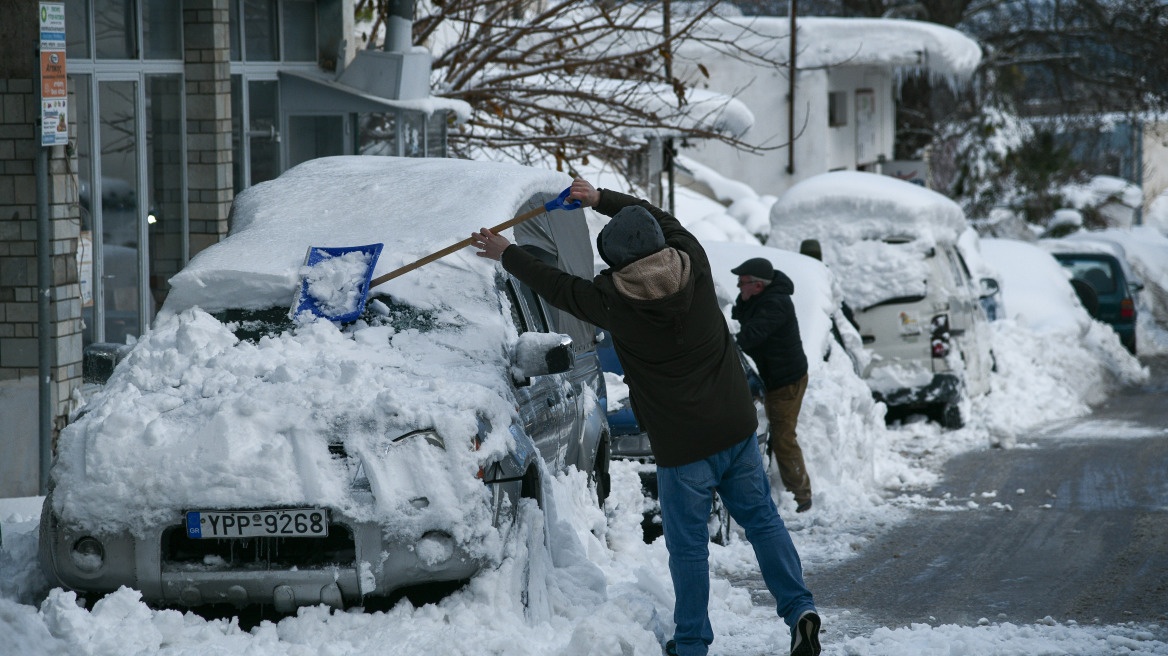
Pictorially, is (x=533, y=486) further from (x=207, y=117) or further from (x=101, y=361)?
(x=207, y=117)

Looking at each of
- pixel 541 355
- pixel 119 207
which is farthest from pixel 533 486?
pixel 119 207

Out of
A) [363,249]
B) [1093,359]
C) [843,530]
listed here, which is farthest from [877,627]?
[1093,359]

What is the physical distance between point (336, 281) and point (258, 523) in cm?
133

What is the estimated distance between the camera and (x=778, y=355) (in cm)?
874

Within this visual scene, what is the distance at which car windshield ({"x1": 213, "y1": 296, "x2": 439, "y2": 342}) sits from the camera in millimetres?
5518

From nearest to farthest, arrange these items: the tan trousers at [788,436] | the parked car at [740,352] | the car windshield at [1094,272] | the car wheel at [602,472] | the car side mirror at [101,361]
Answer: the car side mirror at [101,361] → the car wheel at [602,472] → the parked car at [740,352] → the tan trousers at [788,436] → the car windshield at [1094,272]

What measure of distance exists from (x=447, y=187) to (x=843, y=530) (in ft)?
11.6

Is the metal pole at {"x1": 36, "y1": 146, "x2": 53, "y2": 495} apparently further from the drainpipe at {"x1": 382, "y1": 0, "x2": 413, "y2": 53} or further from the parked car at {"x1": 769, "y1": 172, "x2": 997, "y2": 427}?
the parked car at {"x1": 769, "y1": 172, "x2": 997, "y2": 427}

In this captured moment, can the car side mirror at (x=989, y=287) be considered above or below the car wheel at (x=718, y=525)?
above

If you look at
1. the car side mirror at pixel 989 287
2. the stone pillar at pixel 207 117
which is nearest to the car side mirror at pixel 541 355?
the stone pillar at pixel 207 117

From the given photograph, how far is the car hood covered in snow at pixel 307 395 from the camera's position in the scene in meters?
4.66

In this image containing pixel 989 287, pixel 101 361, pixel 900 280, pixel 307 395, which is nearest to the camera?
pixel 307 395

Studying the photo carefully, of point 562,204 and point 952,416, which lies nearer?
point 562,204

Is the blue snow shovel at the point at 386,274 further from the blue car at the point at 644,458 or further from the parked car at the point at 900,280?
the parked car at the point at 900,280
